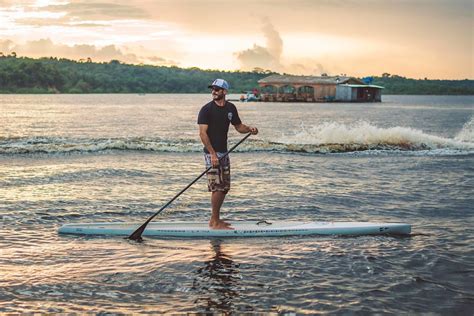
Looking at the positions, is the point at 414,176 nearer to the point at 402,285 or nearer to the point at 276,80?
the point at 402,285

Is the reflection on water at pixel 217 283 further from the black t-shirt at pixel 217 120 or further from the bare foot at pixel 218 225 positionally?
the black t-shirt at pixel 217 120

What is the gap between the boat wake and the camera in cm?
2400

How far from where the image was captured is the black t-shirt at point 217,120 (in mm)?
8664

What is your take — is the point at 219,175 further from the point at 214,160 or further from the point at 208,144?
the point at 208,144

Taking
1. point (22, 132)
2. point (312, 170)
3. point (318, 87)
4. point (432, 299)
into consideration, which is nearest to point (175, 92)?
point (318, 87)

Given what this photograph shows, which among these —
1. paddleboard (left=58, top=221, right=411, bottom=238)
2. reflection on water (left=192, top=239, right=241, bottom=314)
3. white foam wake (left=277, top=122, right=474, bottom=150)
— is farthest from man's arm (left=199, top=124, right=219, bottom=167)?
white foam wake (left=277, top=122, right=474, bottom=150)

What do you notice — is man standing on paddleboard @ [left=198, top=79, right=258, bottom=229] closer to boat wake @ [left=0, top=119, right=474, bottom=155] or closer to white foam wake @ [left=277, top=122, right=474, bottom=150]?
boat wake @ [left=0, top=119, right=474, bottom=155]

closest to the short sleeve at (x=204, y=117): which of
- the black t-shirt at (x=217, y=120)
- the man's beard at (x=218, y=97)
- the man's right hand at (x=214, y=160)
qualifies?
the black t-shirt at (x=217, y=120)

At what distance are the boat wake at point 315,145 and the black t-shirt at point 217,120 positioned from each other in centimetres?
1563

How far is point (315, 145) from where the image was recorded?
2566 centimetres

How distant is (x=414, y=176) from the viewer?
16.9 m

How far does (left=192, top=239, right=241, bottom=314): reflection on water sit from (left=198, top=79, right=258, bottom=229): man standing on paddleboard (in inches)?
44.9

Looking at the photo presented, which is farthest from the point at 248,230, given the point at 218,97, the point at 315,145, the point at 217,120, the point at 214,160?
the point at 315,145

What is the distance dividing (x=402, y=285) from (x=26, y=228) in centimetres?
632
